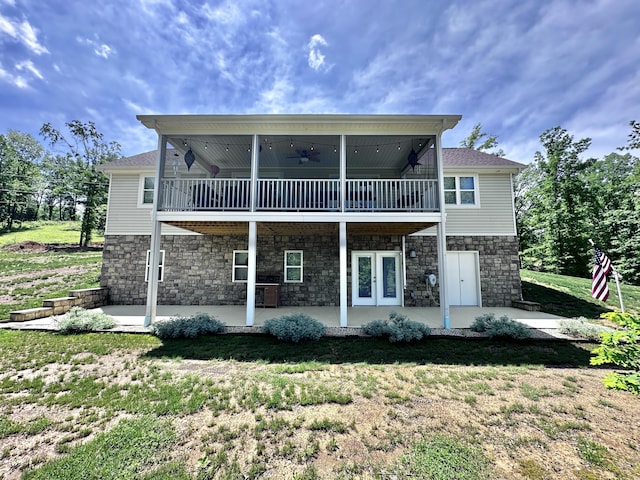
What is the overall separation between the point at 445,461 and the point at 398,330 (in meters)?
3.57

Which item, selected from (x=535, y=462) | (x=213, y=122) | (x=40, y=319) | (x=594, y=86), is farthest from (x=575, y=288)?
(x=40, y=319)

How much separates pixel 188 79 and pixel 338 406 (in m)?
11.7

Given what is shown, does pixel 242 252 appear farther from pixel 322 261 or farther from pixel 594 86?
pixel 594 86

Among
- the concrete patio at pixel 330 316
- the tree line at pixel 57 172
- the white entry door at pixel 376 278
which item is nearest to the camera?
the concrete patio at pixel 330 316

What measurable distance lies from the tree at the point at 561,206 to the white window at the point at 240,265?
19.6 m

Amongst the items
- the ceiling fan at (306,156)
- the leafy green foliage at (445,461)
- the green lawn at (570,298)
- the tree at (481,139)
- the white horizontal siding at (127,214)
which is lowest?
the leafy green foliage at (445,461)

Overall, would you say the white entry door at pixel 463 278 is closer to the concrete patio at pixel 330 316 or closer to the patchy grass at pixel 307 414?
the concrete patio at pixel 330 316

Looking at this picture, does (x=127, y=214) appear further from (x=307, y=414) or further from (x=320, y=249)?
(x=307, y=414)

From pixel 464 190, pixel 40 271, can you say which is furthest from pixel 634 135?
pixel 40 271

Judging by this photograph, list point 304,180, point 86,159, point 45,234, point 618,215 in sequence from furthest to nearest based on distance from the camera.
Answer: point 86,159 → point 45,234 → point 618,215 → point 304,180

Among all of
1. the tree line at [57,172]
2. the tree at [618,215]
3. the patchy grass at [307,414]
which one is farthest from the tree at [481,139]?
the tree line at [57,172]

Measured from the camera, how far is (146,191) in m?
10.4

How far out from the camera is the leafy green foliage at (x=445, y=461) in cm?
226

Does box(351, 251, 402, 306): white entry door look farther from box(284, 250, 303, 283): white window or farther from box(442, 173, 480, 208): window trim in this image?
box(442, 173, 480, 208): window trim
